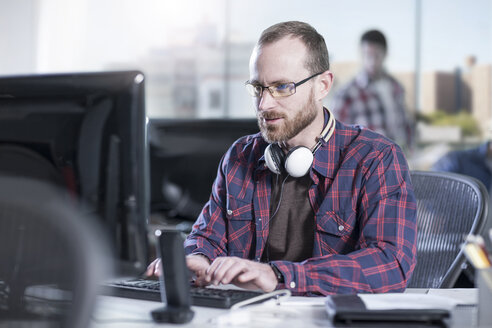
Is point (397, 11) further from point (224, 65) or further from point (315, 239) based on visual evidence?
point (315, 239)

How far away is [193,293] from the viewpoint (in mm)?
1265

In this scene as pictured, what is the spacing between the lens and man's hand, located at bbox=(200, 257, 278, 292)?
1.29 metres

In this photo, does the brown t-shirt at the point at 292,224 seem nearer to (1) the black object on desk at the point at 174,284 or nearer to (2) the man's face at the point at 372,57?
(1) the black object on desk at the point at 174,284

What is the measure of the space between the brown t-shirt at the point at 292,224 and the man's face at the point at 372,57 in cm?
328

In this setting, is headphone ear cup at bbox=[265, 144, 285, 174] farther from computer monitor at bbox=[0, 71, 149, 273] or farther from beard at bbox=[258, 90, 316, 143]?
computer monitor at bbox=[0, 71, 149, 273]

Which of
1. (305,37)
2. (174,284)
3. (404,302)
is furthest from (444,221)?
(174,284)

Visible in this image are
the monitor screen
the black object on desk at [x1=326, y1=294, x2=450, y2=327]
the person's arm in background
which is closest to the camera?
the black object on desk at [x1=326, y1=294, x2=450, y2=327]

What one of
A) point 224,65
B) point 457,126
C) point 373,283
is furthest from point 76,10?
point 373,283

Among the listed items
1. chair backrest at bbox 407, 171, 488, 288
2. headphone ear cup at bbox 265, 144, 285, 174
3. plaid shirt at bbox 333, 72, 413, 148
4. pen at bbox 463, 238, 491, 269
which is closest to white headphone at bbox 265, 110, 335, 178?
headphone ear cup at bbox 265, 144, 285, 174

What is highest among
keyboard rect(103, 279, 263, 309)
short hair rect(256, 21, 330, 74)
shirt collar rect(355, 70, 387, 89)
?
short hair rect(256, 21, 330, 74)

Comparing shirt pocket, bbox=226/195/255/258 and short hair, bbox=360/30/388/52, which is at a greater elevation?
short hair, bbox=360/30/388/52

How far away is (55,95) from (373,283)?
76 centimetres

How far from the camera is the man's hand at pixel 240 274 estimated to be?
129cm

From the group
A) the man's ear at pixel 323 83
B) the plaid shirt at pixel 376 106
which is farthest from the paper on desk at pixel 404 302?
the plaid shirt at pixel 376 106
